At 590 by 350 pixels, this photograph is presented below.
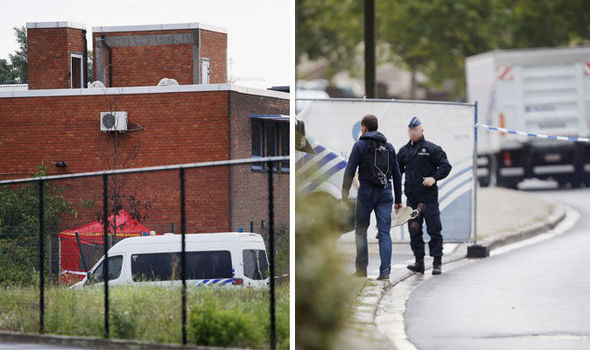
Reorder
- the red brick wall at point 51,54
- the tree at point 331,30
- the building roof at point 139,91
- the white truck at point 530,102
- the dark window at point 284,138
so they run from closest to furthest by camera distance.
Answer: the dark window at point 284,138, the building roof at point 139,91, the red brick wall at point 51,54, the white truck at point 530,102, the tree at point 331,30

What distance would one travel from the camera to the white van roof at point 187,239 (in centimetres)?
883

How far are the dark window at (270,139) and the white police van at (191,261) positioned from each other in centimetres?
64

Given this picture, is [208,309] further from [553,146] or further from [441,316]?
[553,146]

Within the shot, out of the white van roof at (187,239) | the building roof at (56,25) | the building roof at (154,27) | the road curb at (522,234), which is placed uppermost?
the building roof at (56,25)

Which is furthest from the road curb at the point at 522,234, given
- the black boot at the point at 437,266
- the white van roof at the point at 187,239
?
the white van roof at the point at 187,239

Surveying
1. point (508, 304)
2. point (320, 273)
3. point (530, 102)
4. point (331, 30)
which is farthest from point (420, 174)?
point (331, 30)

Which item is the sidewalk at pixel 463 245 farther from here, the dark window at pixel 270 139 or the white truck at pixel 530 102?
the white truck at pixel 530 102

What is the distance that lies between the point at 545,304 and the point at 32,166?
4.62 m

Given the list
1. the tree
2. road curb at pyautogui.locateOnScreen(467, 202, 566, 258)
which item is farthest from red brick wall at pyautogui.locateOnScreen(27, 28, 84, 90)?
the tree

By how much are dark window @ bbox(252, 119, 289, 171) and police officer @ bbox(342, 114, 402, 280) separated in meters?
1.99

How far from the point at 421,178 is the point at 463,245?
11.5ft

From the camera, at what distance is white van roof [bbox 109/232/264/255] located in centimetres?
883

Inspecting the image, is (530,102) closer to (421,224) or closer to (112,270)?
(421,224)

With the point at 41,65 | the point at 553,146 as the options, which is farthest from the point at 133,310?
the point at 553,146
